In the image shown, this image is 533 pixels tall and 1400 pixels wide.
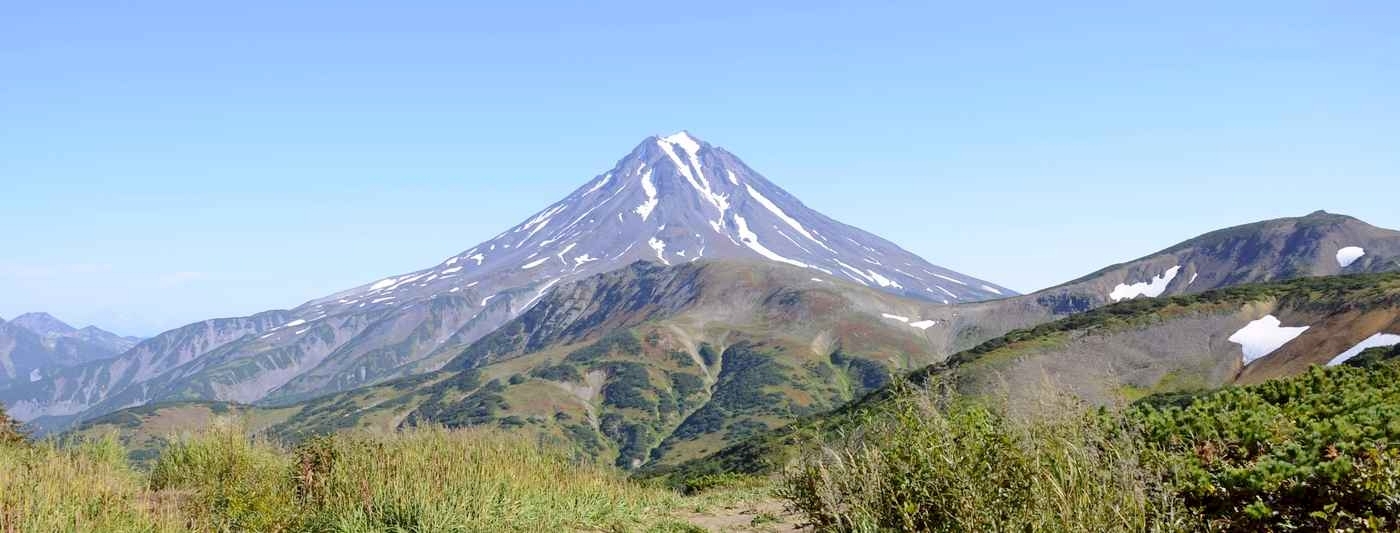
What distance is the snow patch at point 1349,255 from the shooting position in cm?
18750

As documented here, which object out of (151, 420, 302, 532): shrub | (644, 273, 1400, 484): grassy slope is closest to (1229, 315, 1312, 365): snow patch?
(644, 273, 1400, 484): grassy slope

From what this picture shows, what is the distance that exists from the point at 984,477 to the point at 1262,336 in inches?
3475

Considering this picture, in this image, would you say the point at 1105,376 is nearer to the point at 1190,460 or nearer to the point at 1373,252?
the point at 1190,460

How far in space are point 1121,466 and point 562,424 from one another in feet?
542

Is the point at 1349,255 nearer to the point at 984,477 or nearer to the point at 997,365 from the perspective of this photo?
the point at 997,365

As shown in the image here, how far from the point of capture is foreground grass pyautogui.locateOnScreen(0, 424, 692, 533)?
8141 mm

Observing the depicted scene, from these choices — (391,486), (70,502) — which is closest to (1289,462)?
(391,486)

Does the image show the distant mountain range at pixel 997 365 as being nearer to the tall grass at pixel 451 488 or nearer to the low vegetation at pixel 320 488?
the tall grass at pixel 451 488

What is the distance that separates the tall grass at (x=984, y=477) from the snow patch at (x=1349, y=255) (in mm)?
224366

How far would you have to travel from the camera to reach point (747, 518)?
1353 cm

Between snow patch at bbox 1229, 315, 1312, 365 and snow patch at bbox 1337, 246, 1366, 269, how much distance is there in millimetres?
134499

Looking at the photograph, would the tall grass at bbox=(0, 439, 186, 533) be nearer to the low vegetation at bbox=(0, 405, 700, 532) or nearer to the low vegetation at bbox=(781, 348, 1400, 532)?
Result: the low vegetation at bbox=(0, 405, 700, 532)

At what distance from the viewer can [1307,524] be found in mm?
6602

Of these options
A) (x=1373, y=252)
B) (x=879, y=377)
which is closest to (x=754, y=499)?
(x=879, y=377)
